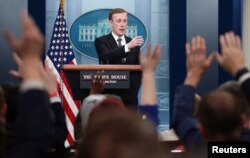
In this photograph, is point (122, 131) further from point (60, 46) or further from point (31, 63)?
point (60, 46)

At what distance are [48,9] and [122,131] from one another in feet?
23.5

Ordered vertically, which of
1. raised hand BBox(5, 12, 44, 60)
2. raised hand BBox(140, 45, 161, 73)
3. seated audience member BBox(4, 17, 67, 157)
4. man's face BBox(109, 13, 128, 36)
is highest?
man's face BBox(109, 13, 128, 36)

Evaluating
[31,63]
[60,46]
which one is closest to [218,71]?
[60,46]

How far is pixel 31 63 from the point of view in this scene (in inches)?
64.6

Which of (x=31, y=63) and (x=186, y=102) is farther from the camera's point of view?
(x=186, y=102)

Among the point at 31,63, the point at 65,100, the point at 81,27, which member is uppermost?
the point at 81,27

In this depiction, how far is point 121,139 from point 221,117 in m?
0.77

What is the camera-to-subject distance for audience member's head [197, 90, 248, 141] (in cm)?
198

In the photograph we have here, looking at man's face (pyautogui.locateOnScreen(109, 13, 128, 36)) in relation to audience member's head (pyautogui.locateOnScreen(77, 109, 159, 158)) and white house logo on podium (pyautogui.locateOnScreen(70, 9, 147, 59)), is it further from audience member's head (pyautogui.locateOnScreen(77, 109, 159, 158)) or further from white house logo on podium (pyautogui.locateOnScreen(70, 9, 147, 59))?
audience member's head (pyautogui.locateOnScreen(77, 109, 159, 158))

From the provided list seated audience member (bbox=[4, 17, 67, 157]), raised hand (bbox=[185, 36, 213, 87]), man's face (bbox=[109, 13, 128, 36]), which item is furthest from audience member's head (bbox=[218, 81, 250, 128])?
man's face (bbox=[109, 13, 128, 36])

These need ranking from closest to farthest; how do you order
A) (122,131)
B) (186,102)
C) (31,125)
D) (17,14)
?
1. (122,131)
2. (31,125)
3. (186,102)
4. (17,14)

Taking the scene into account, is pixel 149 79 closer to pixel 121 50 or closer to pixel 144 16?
pixel 121 50

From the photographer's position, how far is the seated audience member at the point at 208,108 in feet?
6.53

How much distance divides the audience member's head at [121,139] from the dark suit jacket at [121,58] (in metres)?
3.95
